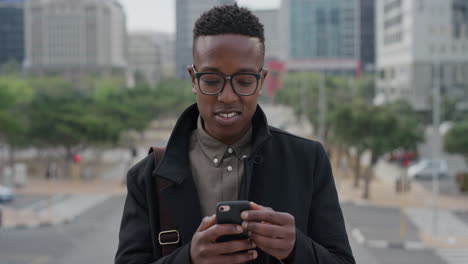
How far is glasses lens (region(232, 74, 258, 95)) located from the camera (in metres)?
2.41

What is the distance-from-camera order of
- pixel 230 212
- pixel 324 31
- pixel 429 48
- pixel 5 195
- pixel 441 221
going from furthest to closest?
pixel 324 31, pixel 429 48, pixel 5 195, pixel 441 221, pixel 230 212

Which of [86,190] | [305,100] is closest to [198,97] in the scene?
[86,190]

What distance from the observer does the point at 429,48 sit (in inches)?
2489

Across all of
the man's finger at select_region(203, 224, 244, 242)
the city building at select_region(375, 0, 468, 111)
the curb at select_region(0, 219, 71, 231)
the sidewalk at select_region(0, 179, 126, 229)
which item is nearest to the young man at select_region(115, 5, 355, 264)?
the man's finger at select_region(203, 224, 244, 242)

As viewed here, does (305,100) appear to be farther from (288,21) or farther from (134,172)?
(288,21)

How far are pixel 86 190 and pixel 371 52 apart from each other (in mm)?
102459

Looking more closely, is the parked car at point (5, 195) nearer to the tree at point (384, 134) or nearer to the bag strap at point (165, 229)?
the tree at point (384, 134)

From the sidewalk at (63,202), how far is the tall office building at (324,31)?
8750cm

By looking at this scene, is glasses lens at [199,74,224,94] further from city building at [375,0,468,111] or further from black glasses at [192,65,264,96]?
city building at [375,0,468,111]

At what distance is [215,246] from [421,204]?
1142 inches

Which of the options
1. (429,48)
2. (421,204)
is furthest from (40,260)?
(429,48)

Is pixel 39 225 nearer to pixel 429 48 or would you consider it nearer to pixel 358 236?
pixel 358 236

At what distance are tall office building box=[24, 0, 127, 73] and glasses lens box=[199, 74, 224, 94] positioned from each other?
418 ft

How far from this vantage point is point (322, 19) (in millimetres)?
122250
